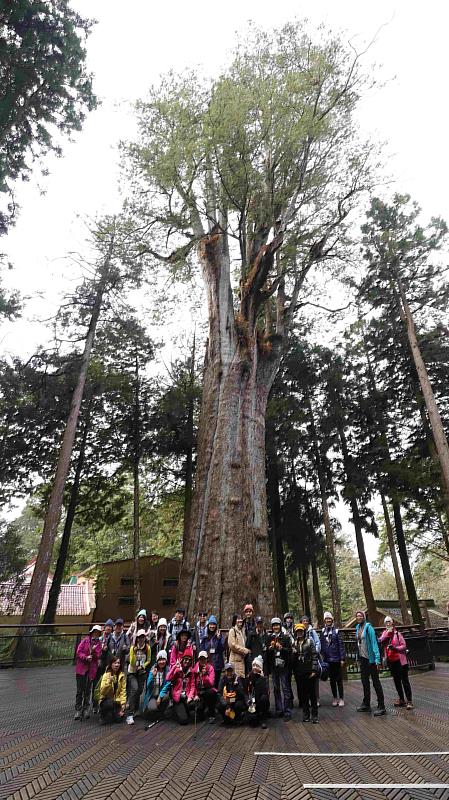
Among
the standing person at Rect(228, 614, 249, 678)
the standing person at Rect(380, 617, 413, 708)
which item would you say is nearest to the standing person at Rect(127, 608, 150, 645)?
the standing person at Rect(228, 614, 249, 678)

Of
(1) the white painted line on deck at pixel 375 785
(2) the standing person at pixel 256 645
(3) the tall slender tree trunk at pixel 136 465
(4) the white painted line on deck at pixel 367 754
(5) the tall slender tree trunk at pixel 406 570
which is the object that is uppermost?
(3) the tall slender tree trunk at pixel 136 465

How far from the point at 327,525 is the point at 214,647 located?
11610 millimetres

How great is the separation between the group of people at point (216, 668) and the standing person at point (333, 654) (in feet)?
0.04

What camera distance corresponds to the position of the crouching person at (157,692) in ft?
19.3

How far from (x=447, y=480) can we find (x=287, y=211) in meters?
9.31

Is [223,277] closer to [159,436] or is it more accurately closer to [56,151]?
[56,151]

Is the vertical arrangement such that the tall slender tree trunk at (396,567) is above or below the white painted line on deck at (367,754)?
above

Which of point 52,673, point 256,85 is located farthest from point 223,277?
point 52,673

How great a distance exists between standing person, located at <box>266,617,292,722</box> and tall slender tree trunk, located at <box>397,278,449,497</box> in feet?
31.1

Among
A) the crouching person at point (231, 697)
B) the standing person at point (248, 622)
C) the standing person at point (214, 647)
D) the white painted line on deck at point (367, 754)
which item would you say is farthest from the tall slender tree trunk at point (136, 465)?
the white painted line on deck at point (367, 754)

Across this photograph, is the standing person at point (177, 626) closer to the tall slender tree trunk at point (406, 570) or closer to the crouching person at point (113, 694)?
the crouching person at point (113, 694)

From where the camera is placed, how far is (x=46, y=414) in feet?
56.6

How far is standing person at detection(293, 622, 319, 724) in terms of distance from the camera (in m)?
5.55

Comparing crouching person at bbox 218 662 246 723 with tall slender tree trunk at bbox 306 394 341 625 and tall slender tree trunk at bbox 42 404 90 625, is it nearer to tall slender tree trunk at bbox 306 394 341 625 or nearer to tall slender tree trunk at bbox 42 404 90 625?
tall slender tree trunk at bbox 306 394 341 625
